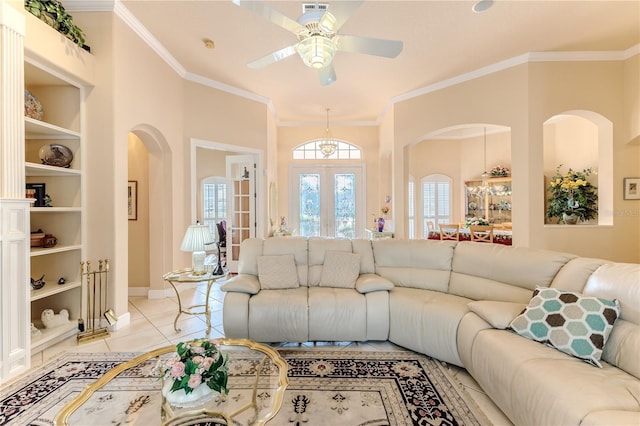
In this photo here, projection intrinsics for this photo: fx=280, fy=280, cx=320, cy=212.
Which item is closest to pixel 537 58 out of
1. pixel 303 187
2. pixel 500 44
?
pixel 500 44

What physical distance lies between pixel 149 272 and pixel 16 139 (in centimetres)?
248

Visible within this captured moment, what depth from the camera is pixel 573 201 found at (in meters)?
4.22

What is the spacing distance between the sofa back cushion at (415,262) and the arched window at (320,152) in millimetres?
4353

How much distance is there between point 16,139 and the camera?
2.33m

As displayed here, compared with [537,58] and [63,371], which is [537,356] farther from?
[537,58]

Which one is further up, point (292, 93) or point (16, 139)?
point (292, 93)

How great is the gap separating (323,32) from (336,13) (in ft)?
0.64

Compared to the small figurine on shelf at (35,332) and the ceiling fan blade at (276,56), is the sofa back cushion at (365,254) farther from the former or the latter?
the small figurine on shelf at (35,332)

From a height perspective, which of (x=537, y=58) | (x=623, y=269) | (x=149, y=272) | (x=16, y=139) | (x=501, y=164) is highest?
(x=537, y=58)

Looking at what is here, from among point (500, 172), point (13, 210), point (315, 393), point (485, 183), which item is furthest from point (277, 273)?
point (500, 172)

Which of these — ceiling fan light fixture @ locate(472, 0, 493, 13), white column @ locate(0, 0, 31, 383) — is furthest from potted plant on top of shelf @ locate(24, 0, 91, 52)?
ceiling fan light fixture @ locate(472, 0, 493, 13)

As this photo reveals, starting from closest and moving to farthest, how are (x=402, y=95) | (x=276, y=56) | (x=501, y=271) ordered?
(x=501, y=271)
(x=276, y=56)
(x=402, y=95)

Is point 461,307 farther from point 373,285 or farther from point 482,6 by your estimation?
point 482,6

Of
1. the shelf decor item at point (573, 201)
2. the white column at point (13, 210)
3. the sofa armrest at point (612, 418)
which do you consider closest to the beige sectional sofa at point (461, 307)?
the sofa armrest at point (612, 418)
